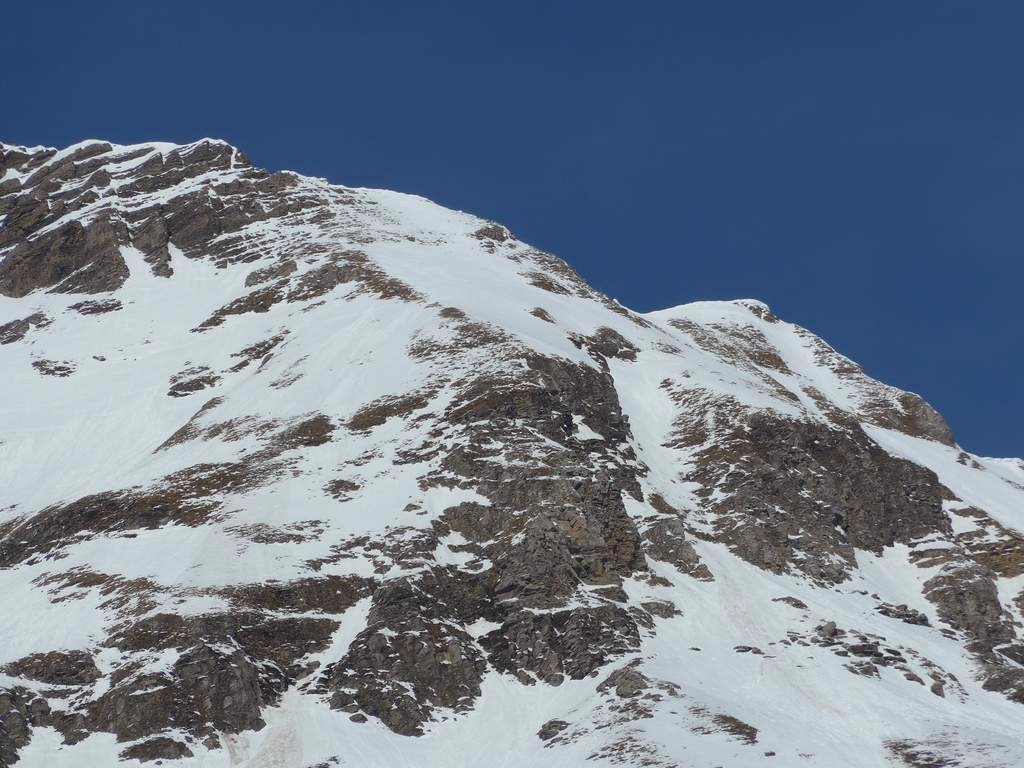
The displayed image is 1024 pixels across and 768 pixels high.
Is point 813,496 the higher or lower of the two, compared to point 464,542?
higher

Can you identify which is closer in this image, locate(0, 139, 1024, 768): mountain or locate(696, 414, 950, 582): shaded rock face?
locate(0, 139, 1024, 768): mountain

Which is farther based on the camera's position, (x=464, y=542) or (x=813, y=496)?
(x=813, y=496)

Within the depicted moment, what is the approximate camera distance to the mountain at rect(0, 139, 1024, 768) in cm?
5631

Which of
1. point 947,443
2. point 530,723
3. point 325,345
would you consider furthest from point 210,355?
point 947,443

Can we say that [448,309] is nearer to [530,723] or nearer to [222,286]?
[222,286]

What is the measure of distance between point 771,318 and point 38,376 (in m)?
85.6

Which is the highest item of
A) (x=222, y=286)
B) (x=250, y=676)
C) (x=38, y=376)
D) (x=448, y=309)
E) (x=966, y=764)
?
(x=222, y=286)

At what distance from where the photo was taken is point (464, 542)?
69.7m

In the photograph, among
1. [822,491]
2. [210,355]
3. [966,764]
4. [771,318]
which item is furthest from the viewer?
[771,318]

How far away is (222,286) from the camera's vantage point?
124 m

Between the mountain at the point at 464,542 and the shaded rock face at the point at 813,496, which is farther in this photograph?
the shaded rock face at the point at 813,496

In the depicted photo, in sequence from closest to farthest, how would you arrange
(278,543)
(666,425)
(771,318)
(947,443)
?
(278,543)
(666,425)
(947,443)
(771,318)

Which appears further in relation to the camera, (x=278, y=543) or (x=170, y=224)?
(x=170, y=224)

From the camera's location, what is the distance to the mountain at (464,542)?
185ft
